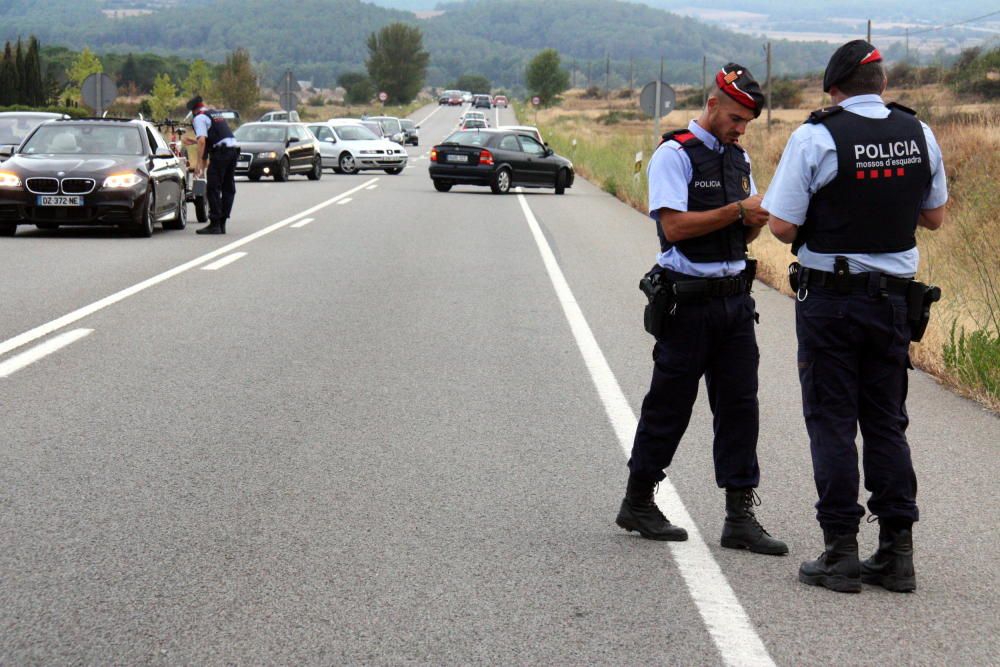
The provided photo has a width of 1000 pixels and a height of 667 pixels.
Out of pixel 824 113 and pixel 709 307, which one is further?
pixel 709 307

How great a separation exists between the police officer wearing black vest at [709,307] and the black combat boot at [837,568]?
0.34 m

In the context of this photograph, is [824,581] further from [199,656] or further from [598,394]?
[598,394]

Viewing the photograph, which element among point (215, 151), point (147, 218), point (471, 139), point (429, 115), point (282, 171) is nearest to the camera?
point (147, 218)

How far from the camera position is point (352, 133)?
43.0m

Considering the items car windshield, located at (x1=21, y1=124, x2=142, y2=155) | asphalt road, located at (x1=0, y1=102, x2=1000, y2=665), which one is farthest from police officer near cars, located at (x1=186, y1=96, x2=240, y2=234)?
asphalt road, located at (x1=0, y1=102, x2=1000, y2=665)

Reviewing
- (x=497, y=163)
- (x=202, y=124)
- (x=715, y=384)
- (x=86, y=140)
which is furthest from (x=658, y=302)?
(x=497, y=163)

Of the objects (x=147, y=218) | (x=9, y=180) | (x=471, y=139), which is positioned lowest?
(x=147, y=218)

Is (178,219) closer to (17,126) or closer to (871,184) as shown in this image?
(17,126)

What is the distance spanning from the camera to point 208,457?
21.4 ft

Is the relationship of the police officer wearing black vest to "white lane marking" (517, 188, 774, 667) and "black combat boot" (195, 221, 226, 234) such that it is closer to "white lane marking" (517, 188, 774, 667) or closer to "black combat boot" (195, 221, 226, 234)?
"white lane marking" (517, 188, 774, 667)

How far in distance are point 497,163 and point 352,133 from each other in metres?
11.6

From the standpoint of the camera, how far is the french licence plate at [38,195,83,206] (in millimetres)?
17620

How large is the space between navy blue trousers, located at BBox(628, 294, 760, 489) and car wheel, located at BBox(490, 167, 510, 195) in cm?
2729

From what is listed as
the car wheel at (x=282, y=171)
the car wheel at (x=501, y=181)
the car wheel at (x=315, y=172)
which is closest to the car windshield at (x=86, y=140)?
the car wheel at (x=501, y=181)
